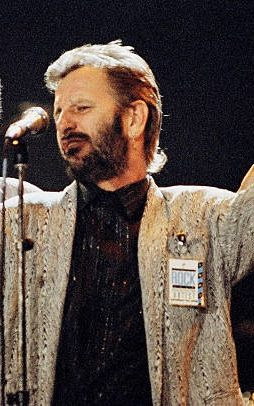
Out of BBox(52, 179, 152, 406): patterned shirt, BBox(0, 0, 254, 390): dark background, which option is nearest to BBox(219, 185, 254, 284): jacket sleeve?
BBox(52, 179, 152, 406): patterned shirt

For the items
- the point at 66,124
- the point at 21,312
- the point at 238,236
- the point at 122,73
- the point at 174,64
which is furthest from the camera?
the point at 174,64

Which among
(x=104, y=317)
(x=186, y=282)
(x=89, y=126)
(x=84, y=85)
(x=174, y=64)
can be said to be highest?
(x=174, y=64)

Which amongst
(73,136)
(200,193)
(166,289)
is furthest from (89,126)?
(166,289)

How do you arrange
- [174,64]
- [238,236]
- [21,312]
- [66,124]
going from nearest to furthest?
[21,312] → [238,236] → [66,124] → [174,64]

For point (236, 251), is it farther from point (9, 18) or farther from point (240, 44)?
point (9, 18)

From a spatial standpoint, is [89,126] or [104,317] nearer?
[104,317]

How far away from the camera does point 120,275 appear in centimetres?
213

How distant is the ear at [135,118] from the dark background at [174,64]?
109 centimetres

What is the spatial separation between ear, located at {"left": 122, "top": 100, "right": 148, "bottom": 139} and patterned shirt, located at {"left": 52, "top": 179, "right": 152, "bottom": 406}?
0.27 m

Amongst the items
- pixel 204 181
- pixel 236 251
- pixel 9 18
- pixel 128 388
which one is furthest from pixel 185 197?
pixel 9 18

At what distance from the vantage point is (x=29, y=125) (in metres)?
1.94

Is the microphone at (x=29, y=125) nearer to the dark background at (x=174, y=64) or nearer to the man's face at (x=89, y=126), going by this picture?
the man's face at (x=89, y=126)

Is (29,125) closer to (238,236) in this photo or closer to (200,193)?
(200,193)

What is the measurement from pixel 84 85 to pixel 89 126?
0.16 m
